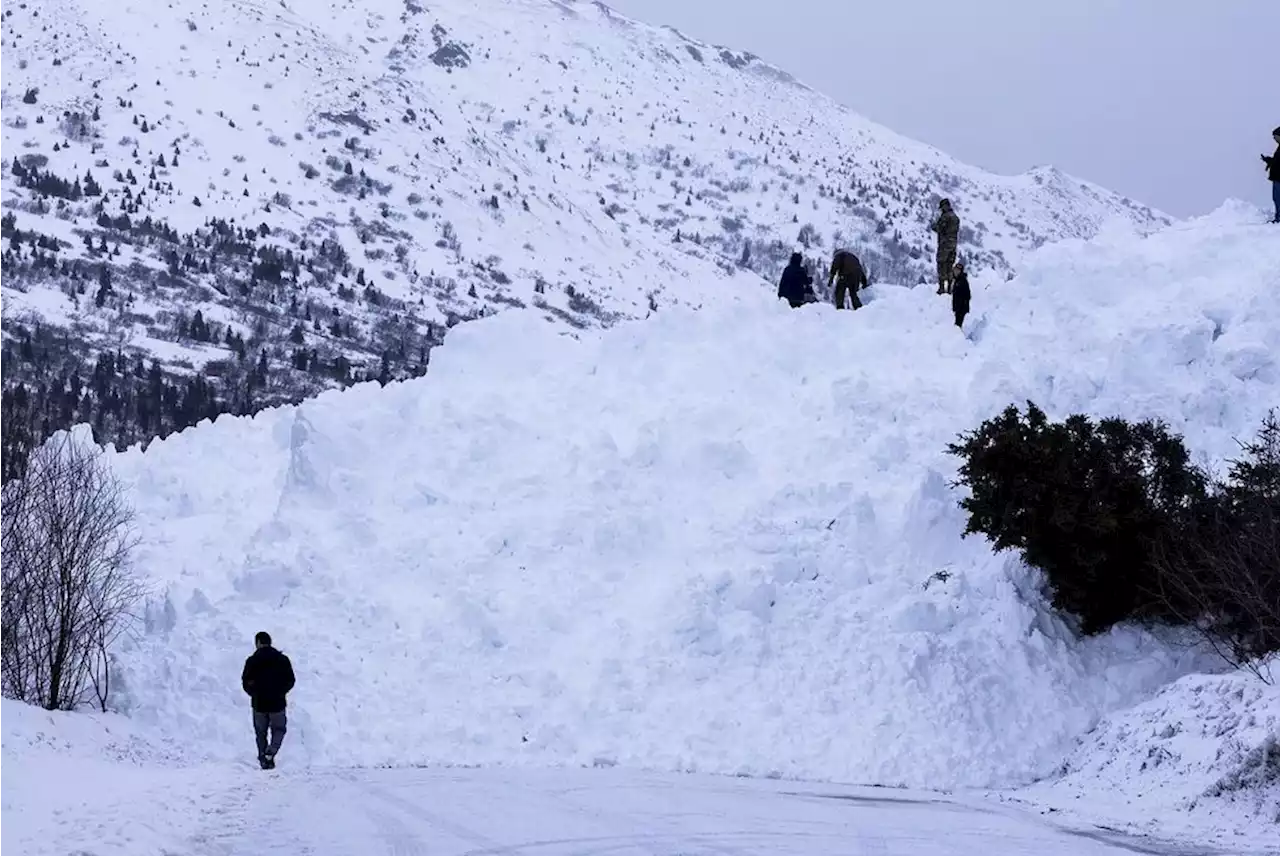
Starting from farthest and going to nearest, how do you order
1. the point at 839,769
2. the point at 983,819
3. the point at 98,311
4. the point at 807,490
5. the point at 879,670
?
1. the point at 98,311
2. the point at 807,490
3. the point at 879,670
4. the point at 839,769
5. the point at 983,819

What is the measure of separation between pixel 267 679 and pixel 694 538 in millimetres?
7474

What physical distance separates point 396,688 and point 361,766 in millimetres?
1872

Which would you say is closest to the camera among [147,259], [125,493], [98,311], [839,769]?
[839,769]

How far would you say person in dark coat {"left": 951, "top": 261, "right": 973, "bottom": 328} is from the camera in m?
23.7

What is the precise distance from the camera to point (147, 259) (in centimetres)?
17012

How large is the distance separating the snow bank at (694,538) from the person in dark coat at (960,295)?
14.7 inches

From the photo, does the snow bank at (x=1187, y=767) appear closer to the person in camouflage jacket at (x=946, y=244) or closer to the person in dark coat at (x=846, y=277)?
the person in camouflage jacket at (x=946, y=244)

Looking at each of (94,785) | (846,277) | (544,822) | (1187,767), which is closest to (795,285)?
(846,277)

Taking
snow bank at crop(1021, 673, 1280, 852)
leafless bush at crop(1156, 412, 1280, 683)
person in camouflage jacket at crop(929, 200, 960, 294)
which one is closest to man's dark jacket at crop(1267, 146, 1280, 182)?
person in camouflage jacket at crop(929, 200, 960, 294)

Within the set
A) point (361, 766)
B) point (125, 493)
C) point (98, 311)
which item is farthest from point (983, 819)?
point (98, 311)

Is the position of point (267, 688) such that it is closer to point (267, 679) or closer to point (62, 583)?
point (267, 679)

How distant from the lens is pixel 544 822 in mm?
11352

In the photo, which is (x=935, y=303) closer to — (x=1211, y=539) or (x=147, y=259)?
(x=1211, y=539)

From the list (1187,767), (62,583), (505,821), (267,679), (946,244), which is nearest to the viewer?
(505,821)
